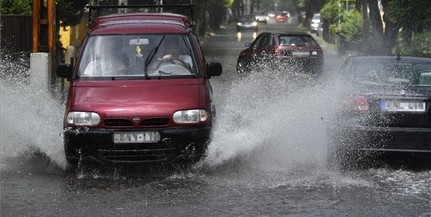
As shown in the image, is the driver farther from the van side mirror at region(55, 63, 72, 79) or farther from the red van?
the van side mirror at region(55, 63, 72, 79)

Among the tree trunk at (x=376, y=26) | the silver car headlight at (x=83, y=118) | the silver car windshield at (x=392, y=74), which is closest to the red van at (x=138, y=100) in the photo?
the silver car headlight at (x=83, y=118)

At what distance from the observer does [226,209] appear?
28.5ft

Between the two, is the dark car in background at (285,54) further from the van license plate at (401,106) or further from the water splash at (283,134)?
the van license plate at (401,106)

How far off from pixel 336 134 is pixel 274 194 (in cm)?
163

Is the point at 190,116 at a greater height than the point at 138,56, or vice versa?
the point at 138,56

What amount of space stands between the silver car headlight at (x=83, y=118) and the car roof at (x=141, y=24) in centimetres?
157

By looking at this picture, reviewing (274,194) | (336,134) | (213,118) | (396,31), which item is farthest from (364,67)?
(396,31)

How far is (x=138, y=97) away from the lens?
10.5 metres

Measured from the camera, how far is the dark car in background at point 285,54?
28.8 metres

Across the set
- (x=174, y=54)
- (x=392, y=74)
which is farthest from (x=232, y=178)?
(x=392, y=74)

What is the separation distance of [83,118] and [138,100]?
0.63 m

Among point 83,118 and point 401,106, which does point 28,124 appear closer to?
point 83,118

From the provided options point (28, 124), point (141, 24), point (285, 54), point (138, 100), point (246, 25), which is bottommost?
point (246, 25)

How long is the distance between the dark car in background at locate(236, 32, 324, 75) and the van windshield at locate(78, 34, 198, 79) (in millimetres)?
16769
